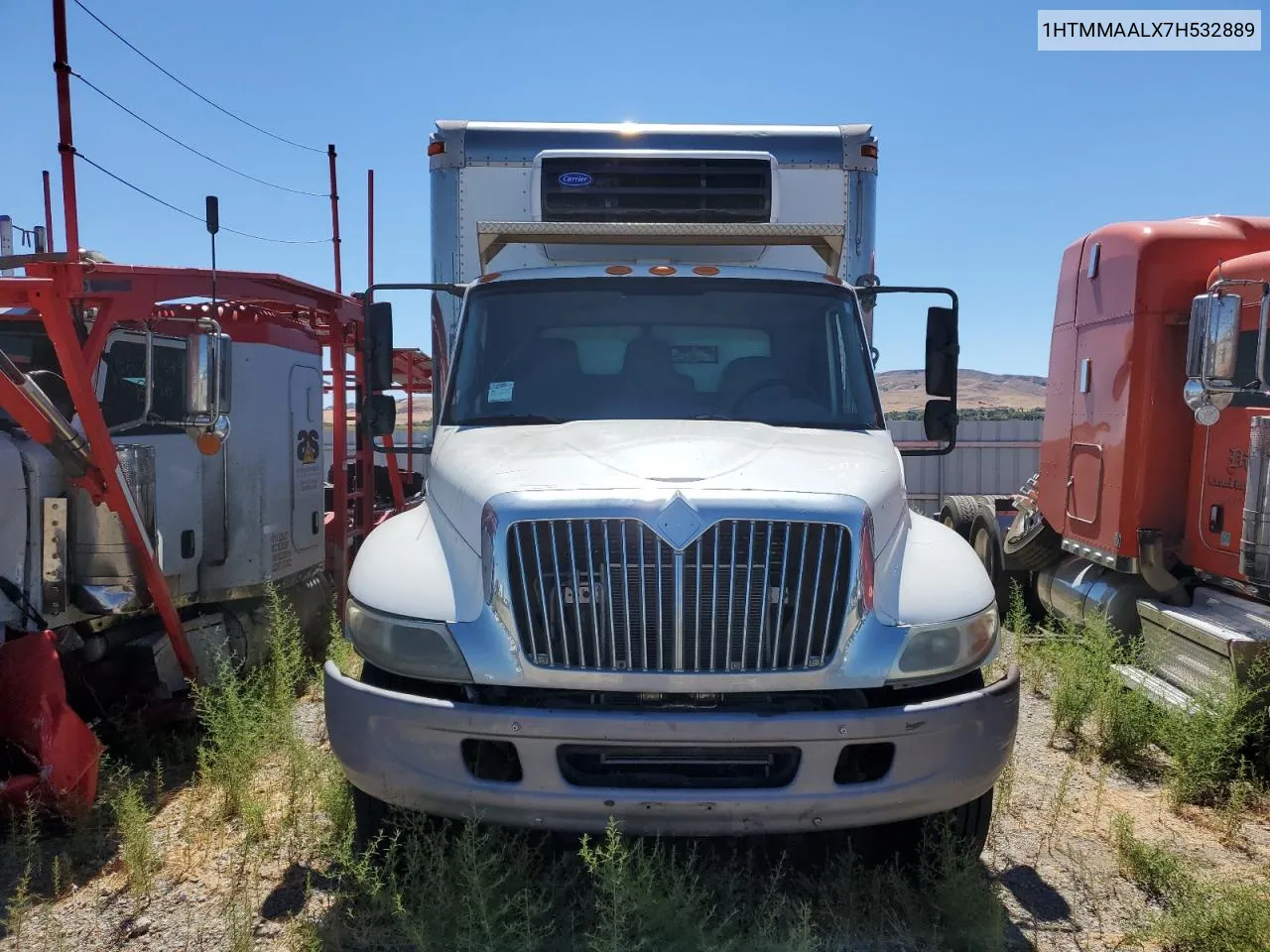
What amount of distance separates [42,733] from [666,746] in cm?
285

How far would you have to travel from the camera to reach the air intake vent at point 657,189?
5.43 metres

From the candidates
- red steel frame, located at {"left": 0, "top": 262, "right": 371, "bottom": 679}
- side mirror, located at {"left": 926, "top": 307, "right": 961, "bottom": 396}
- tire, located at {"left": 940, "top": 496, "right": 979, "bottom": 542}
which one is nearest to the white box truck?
side mirror, located at {"left": 926, "top": 307, "right": 961, "bottom": 396}

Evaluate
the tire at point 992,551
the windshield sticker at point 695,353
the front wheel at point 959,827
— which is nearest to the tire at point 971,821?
the front wheel at point 959,827

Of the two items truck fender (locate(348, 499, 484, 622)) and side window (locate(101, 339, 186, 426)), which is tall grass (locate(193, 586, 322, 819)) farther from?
side window (locate(101, 339, 186, 426))

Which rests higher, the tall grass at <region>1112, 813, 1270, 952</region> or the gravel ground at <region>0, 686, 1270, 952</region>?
the tall grass at <region>1112, 813, 1270, 952</region>

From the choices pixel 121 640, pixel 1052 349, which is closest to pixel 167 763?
pixel 121 640

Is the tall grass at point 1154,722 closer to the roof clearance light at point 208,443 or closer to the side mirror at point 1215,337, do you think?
the side mirror at point 1215,337

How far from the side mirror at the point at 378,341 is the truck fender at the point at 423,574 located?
1064 mm

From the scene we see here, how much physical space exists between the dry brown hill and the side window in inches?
2980

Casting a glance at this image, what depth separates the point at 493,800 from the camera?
328 cm

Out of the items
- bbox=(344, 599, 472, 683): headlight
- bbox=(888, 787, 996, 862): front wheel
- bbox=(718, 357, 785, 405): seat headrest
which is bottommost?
bbox=(888, 787, 996, 862): front wheel

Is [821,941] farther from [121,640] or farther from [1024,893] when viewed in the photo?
[121,640]

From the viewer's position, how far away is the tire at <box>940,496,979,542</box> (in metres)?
10.0

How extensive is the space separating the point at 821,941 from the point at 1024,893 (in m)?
1.01
